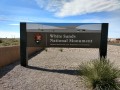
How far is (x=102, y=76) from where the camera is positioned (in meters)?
10.5

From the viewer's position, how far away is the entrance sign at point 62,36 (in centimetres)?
1677

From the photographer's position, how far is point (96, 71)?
1081 cm

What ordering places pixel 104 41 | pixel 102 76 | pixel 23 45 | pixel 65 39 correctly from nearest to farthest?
pixel 102 76, pixel 104 41, pixel 65 39, pixel 23 45

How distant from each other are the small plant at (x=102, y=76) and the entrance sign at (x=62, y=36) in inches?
216

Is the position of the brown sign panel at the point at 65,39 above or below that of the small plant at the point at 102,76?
above

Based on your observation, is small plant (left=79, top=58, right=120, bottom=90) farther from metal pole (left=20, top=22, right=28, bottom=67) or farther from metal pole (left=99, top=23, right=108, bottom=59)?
metal pole (left=20, top=22, right=28, bottom=67)

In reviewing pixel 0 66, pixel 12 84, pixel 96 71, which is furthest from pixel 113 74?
pixel 0 66

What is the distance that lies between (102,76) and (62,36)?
6.93 meters

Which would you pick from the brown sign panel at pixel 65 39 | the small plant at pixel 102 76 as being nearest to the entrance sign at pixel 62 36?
the brown sign panel at pixel 65 39

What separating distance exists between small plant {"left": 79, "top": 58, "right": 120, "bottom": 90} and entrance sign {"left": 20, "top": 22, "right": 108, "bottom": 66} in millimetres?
5491

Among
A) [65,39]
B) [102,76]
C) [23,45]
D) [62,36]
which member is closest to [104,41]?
[65,39]

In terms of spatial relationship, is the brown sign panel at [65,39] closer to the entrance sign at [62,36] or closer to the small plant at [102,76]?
the entrance sign at [62,36]

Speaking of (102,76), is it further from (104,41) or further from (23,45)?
(23,45)

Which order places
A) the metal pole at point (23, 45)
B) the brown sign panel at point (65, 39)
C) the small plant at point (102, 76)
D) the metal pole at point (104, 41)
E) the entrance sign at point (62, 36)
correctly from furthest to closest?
the metal pole at point (23, 45) < the brown sign panel at point (65, 39) < the entrance sign at point (62, 36) < the metal pole at point (104, 41) < the small plant at point (102, 76)
